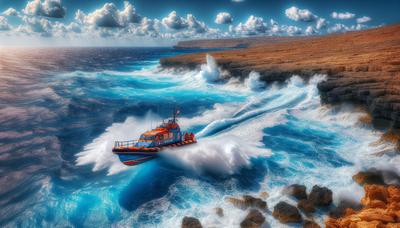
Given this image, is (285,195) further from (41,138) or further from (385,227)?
(41,138)

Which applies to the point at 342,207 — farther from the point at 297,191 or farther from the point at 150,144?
the point at 150,144

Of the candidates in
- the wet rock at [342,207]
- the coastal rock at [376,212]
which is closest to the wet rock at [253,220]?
the coastal rock at [376,212]

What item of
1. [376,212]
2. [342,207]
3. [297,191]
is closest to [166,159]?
[297,191]

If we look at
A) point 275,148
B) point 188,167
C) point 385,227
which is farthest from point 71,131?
point 385,227

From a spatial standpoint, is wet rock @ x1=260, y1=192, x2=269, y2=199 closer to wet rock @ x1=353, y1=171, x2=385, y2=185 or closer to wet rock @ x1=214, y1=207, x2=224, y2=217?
wet rock @ x1=214, y1=207, x2=224, y2=217

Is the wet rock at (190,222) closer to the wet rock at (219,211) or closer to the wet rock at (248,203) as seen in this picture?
the wet rock at (219,211)

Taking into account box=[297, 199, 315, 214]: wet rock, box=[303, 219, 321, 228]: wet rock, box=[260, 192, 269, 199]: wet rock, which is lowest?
box=[260, 192, 269, 199]: wet rock

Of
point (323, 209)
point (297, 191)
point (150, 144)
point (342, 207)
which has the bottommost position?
point (323, 209)

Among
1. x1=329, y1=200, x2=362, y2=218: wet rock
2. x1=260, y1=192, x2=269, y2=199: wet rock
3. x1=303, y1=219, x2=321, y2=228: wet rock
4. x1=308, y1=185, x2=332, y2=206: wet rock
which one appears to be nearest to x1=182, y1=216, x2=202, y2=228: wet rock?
x1=260, y1=192, x2=269, y2=199: wet rock
